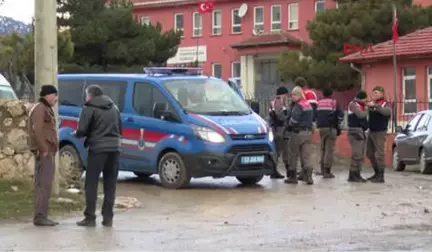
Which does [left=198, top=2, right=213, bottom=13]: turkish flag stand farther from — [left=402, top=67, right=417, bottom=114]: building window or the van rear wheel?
the van rear wheel

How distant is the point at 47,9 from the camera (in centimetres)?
1339

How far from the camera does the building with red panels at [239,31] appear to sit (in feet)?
183

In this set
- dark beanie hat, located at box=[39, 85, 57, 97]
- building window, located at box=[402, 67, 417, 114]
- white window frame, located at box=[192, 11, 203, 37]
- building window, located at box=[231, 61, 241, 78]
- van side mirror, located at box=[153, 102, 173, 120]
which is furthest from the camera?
white window frame, located at box=[192, 11, 203, 37]

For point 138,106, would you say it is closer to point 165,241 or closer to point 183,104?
point 183,104

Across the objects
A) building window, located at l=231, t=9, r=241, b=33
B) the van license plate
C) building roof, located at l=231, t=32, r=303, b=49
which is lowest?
the van license plate

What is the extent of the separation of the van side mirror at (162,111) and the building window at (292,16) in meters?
40.8

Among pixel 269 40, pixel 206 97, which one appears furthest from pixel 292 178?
pixel 269 40

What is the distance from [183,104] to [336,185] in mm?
3341

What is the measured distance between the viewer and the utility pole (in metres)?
13.4

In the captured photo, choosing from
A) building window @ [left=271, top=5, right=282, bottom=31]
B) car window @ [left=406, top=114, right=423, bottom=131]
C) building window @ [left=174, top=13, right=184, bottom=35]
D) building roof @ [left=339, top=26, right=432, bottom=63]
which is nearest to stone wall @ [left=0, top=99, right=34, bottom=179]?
car window @ [left=406, top=114, right=423, bottom=131]

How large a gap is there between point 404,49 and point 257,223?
23.5 m

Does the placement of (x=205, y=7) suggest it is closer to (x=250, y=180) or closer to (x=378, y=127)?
(x=378, y=127)

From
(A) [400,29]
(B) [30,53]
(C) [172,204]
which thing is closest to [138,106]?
(C) [172,204]

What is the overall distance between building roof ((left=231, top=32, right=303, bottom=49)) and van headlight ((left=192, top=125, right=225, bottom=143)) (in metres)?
38.0
